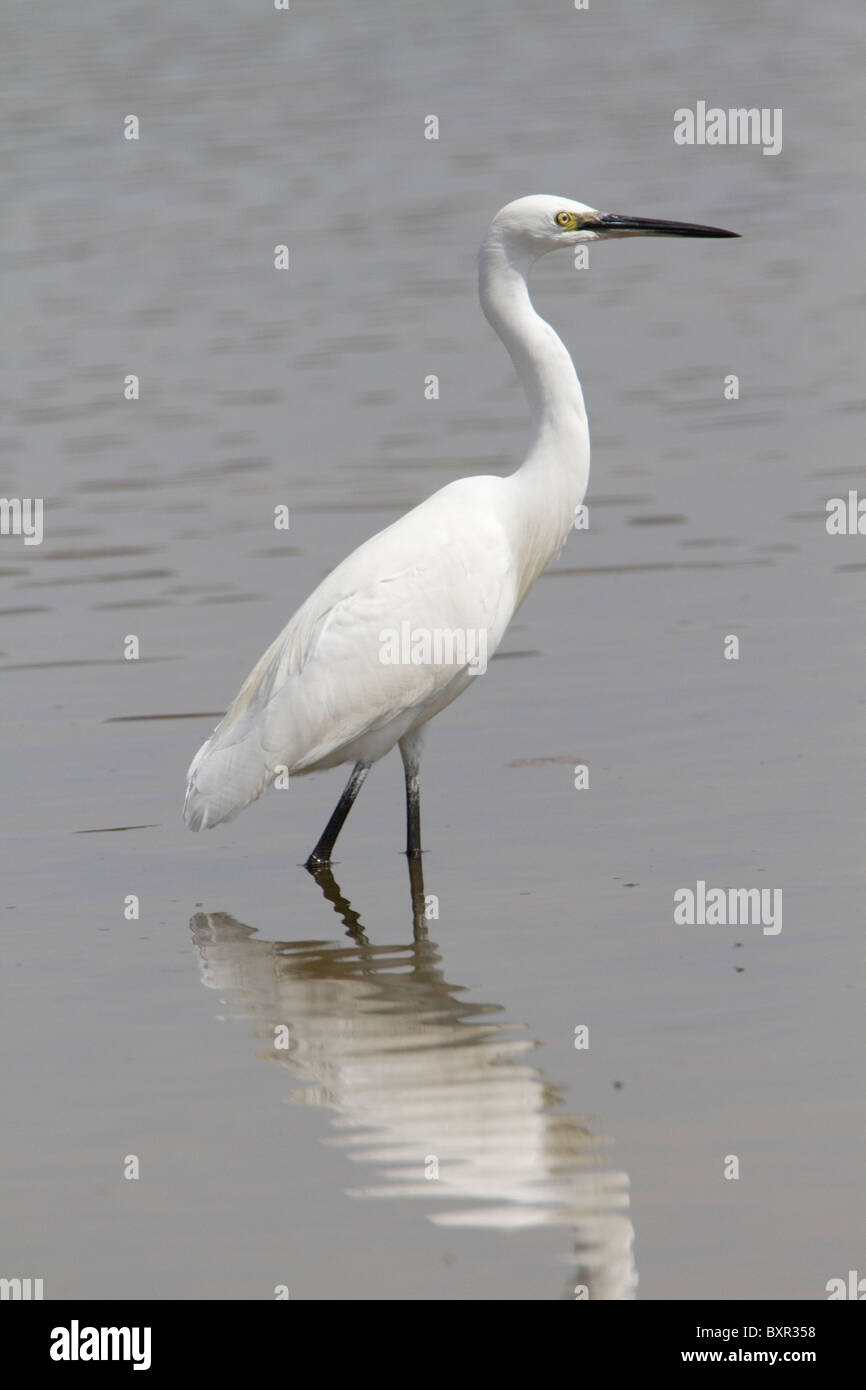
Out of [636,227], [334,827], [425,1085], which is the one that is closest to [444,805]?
[334,827]

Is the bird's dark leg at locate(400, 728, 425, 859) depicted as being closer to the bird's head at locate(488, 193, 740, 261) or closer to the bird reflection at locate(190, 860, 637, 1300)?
the bird reflection at locate(190, 860, 637, 1300)

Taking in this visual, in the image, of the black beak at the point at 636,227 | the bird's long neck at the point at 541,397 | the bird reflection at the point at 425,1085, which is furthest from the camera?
the black beak at the point at 636,227

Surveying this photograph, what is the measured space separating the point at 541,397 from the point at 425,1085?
2.94 meters

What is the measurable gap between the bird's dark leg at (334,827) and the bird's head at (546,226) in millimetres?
1952

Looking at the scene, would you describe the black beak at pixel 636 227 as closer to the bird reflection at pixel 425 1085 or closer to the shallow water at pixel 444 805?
the shallow water at pixel 444 805

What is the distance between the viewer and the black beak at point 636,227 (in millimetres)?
7812

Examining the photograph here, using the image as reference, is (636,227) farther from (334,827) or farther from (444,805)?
(334,827)

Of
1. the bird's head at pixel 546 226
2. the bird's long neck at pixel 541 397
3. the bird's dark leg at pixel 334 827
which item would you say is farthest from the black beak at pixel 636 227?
the bird's dark leg at pixel 334 827

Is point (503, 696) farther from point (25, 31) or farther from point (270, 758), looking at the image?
point (25, 31)

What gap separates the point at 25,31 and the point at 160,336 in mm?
23101

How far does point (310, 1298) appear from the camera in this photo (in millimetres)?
4617

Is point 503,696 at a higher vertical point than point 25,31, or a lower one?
lower

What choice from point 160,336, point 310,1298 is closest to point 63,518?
point 160,336
